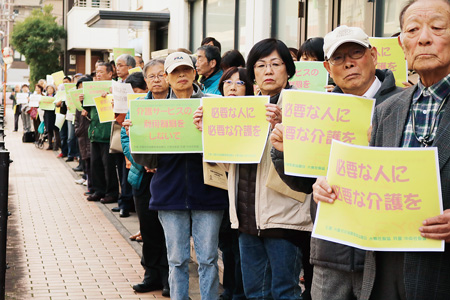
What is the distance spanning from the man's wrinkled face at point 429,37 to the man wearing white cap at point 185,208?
2.59 m

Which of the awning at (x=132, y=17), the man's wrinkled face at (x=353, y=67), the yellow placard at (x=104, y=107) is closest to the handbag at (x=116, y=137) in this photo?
the yellow placard at (x=104, y=107)

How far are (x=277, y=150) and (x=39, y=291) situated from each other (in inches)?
140

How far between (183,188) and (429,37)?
2.74 metres

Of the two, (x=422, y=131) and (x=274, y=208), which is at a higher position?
(x=422, y=131)

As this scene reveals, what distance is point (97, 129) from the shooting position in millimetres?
10695

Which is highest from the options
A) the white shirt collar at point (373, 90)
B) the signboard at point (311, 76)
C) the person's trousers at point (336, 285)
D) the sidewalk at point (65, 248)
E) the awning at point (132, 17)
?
Answer: the awning at point (132, 17)

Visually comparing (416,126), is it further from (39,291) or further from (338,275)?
(39,291)

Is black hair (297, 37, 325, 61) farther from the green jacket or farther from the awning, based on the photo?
the awning

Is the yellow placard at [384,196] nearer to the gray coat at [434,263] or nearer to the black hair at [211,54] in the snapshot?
the gray coat at [434,263]

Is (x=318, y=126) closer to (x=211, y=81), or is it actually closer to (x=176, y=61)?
(x=176, y=61)

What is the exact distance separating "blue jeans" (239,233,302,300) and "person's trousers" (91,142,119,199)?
682 cm

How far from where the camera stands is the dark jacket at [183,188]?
5004mm

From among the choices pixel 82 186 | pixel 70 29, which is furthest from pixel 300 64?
pixel 70 29

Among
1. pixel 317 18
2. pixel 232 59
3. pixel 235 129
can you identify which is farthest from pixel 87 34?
pixel 235 129
